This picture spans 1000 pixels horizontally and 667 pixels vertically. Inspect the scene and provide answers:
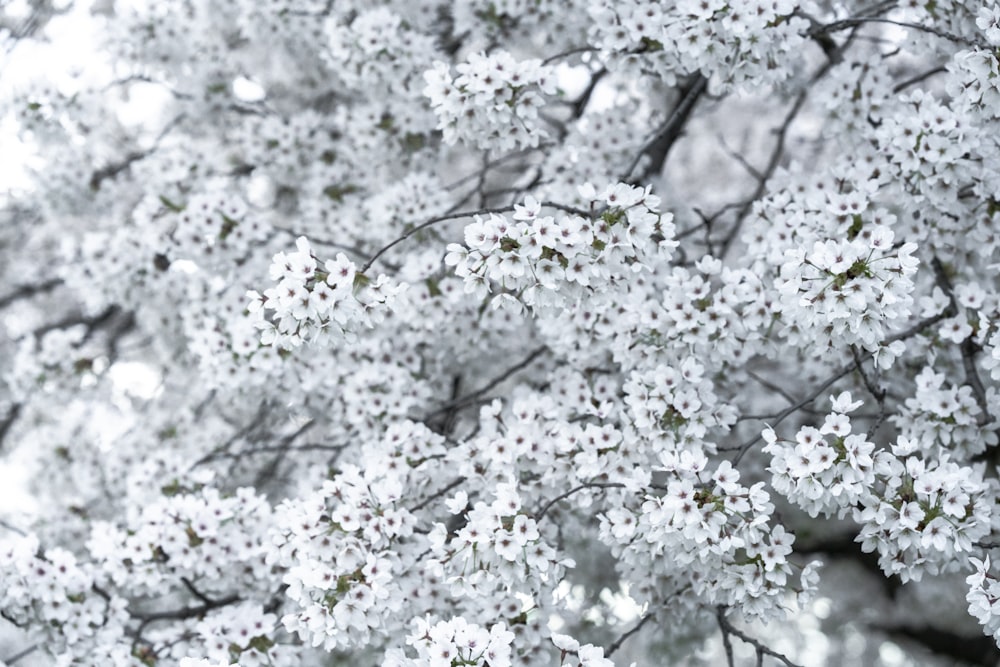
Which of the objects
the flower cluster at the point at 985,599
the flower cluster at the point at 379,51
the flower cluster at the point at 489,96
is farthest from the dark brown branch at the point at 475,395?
the flower cluster at the point at 985,599

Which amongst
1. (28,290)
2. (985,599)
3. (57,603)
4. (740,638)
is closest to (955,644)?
(740,638)

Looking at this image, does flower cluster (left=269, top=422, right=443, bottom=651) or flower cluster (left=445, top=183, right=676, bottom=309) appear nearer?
flower cluster (left=445, top=183, right=676, bottom=309)

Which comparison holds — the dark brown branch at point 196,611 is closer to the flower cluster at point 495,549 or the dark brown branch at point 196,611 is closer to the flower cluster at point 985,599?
the flower cluster at point 495,549

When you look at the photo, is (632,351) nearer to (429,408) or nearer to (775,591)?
(775,591)

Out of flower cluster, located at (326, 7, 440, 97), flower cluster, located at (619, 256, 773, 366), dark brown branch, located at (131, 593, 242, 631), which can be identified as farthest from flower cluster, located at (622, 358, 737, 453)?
flower cluster, located at (326, 7, 440, 97)

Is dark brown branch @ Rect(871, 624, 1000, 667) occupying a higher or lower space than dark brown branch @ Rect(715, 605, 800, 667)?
lower

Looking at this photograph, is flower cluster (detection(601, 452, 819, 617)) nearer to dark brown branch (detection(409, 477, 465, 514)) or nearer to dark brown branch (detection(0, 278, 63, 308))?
dark brown branch (detection(409, 477, 465, 514))

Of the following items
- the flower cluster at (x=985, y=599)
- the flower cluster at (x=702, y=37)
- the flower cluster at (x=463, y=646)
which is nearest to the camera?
the flower cluster at (x=463, y=646)
